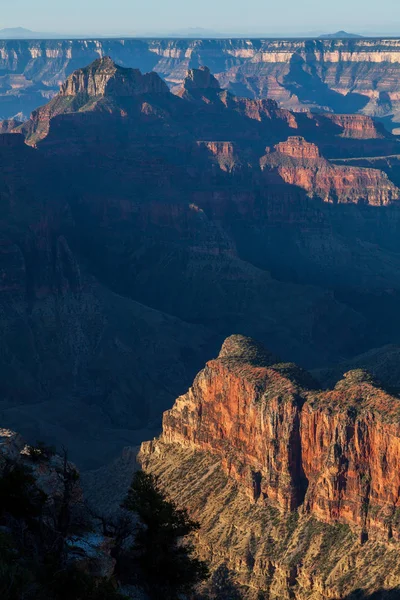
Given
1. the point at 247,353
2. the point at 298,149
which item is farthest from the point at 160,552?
the point at 298,149

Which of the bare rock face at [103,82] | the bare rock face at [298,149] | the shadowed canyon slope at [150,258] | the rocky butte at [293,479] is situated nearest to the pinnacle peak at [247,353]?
the rocky butte at [293,479]

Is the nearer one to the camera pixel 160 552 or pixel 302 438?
pixel 160 552

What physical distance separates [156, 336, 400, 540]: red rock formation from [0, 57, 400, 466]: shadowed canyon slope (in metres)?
24.0

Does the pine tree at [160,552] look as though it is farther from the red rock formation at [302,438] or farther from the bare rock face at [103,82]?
the bare rock face at [103,82]

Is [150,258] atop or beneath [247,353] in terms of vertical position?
beneath

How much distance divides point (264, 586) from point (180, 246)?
282 feet

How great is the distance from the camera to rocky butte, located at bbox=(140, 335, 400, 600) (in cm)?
5350

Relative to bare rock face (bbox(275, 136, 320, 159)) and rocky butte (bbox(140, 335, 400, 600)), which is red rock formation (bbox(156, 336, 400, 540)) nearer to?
rocky butte (bbox(140, 335, 400, 600))

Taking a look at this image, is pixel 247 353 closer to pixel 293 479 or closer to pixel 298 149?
pixel 293 479

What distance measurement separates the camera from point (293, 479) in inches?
2280

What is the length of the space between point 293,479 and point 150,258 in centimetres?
8259

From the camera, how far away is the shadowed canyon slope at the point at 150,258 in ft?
360

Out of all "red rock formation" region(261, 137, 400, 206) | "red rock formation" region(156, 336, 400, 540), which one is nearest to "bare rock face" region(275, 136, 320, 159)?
"red rock formation" region(261, 137, 400, 206)

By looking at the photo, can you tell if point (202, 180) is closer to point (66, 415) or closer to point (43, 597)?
point (66, 415)
